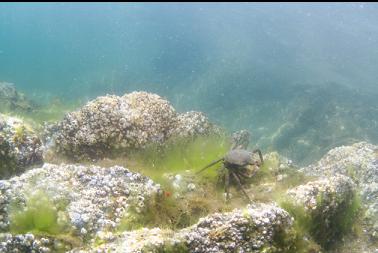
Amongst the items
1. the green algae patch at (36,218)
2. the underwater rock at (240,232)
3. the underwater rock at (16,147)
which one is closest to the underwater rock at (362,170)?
the underwater rock at (240,232)

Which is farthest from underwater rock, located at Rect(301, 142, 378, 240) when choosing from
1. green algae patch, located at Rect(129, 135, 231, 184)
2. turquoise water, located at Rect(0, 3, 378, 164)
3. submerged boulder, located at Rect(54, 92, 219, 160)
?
turquoise water, located at Rect(0, 3, 378, 164)

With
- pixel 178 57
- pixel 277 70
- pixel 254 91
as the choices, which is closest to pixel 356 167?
pixel 254 91

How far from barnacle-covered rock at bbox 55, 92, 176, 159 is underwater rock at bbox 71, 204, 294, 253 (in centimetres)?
301

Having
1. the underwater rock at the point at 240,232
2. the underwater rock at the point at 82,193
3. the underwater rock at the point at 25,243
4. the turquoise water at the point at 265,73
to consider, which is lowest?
the underwater rock at the point at 240,232

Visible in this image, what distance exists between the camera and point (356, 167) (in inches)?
253

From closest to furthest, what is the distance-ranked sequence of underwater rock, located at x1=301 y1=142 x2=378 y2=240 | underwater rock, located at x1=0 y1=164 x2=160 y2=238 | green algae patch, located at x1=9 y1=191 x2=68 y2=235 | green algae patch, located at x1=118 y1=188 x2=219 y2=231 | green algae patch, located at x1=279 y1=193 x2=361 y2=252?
green algae patch, located at x1=9 y1=191 x2=68 y2=235
underwater rock, located at x1=0 y1=164 x2=160 y2=238
green algae patch, located at x1=118 y1=188 x2=219 y2=231
green algae patch, located at x1=279 y1=193 x2=361 y2=252
underwater rock, located at x1=301 y1=142 x2=378 y2=240

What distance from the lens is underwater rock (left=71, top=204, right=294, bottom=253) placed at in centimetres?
300

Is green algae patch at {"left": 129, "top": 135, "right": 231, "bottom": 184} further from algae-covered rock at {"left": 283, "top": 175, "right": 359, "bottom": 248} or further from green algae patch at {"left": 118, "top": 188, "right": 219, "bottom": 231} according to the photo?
algae-covered rock at {"left": 283, "top": 175, "right": 359, "bottom": 248}

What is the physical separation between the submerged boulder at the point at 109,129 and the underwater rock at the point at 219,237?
3.01 m

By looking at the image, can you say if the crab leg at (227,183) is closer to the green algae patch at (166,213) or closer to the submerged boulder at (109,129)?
the green algae patch at (166,213)

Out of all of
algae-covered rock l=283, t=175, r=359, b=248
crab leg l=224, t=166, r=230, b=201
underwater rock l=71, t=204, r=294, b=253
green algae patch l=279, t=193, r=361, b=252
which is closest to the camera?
underwater rock l=71, t=204, r=294, b=253

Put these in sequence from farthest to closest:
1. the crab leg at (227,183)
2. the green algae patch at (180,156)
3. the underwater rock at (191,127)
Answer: the underwater rock at (191,127) < the green algae patch at (180,156) < the crab leg at (227,183)

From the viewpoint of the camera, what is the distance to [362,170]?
20.6ft

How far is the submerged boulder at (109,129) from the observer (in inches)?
239
